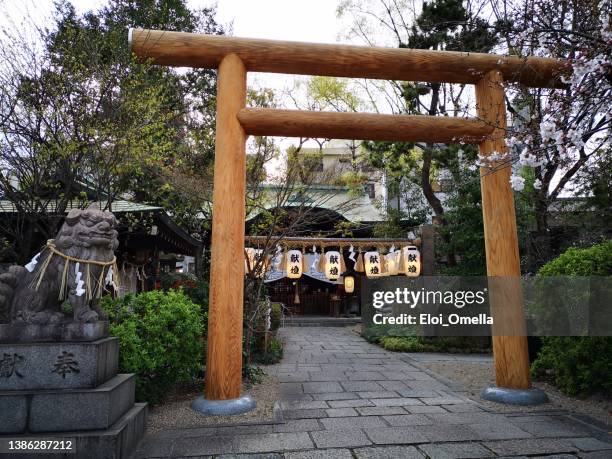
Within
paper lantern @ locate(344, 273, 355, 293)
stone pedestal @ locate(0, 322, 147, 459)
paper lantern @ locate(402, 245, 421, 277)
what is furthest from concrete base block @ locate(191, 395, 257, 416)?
paper lantern @ locate(344, 273, 355, 293)

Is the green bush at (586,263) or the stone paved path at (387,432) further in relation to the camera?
the green bush at (586,263)

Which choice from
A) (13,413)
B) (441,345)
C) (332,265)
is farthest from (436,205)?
(13,413)

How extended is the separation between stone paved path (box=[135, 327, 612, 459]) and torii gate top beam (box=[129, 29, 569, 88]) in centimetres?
457

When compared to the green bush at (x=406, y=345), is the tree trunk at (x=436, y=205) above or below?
above

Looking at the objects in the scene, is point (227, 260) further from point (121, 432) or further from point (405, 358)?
point (405, 358)

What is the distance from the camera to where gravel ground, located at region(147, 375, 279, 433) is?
4.73m

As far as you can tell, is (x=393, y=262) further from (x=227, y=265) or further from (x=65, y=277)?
(x=65, y=277)

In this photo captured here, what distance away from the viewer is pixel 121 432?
3.53 m

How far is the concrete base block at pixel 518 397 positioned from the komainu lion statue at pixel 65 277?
5345 mm

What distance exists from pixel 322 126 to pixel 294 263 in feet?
30.5

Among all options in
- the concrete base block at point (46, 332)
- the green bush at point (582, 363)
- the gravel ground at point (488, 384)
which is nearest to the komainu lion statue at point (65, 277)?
the concrete base block at point (46, 332)

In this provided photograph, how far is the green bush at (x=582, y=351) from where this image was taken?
549 centimetres

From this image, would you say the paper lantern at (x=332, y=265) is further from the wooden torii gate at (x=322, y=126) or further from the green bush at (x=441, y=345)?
the wooden torii gate at (x=322, y=126)

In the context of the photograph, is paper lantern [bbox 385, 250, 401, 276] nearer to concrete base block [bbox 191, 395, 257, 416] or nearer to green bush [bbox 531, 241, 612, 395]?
green bush [bbox 531, 241, 612, 395]
